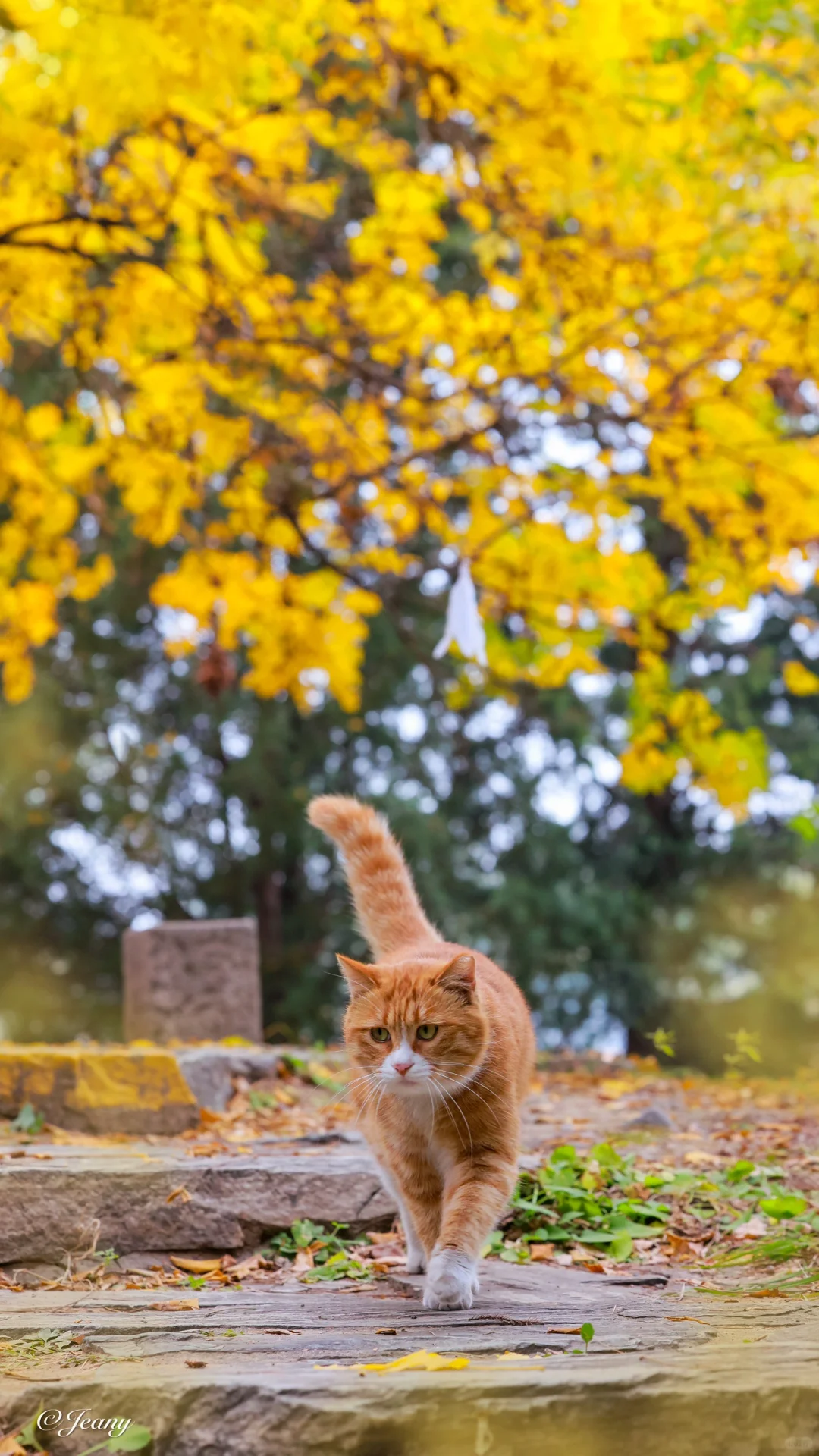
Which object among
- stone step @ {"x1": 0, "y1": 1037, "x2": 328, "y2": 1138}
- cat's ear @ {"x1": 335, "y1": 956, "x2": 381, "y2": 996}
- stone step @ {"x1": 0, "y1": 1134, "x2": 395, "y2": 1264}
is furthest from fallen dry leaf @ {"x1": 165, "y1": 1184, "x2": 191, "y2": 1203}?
stone step @ {"x1": 0, "y1": 1037, "x2": 328, "y2": 1138}

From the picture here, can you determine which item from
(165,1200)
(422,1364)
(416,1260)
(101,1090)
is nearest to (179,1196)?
(165,1200)

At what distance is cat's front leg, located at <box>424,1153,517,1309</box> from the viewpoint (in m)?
2.96

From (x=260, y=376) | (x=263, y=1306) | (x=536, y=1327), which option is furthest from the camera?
(x=260, y=376)

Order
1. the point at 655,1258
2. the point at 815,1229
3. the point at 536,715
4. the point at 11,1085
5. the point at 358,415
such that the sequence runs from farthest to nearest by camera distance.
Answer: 1. the point at 536,715
2. the point at 358,415
3. the point at 11,1085
4. the point at 655,1258
5. the point at 815,1229

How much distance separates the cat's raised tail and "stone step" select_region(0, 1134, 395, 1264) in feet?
2.39

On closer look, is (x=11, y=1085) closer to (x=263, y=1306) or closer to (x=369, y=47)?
(x=263, y=1306)

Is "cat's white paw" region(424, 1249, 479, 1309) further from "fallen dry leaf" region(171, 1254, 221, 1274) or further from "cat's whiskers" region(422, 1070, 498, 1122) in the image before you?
"fallen dry leaf" region(171, 1254, 221, 1274)

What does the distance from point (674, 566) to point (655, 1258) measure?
953 centimetres

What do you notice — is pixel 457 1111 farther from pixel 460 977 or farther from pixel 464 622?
pixel 464 622

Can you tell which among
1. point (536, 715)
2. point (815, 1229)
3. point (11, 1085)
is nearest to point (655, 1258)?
point (815, 1229)

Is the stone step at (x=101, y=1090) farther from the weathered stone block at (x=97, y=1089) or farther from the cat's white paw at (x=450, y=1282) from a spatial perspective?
the cat's white paw at (x=450, y=1282)

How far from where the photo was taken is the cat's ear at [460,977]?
3275 mm

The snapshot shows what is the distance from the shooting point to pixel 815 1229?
11.4ft

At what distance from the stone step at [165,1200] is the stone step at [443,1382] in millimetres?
750
